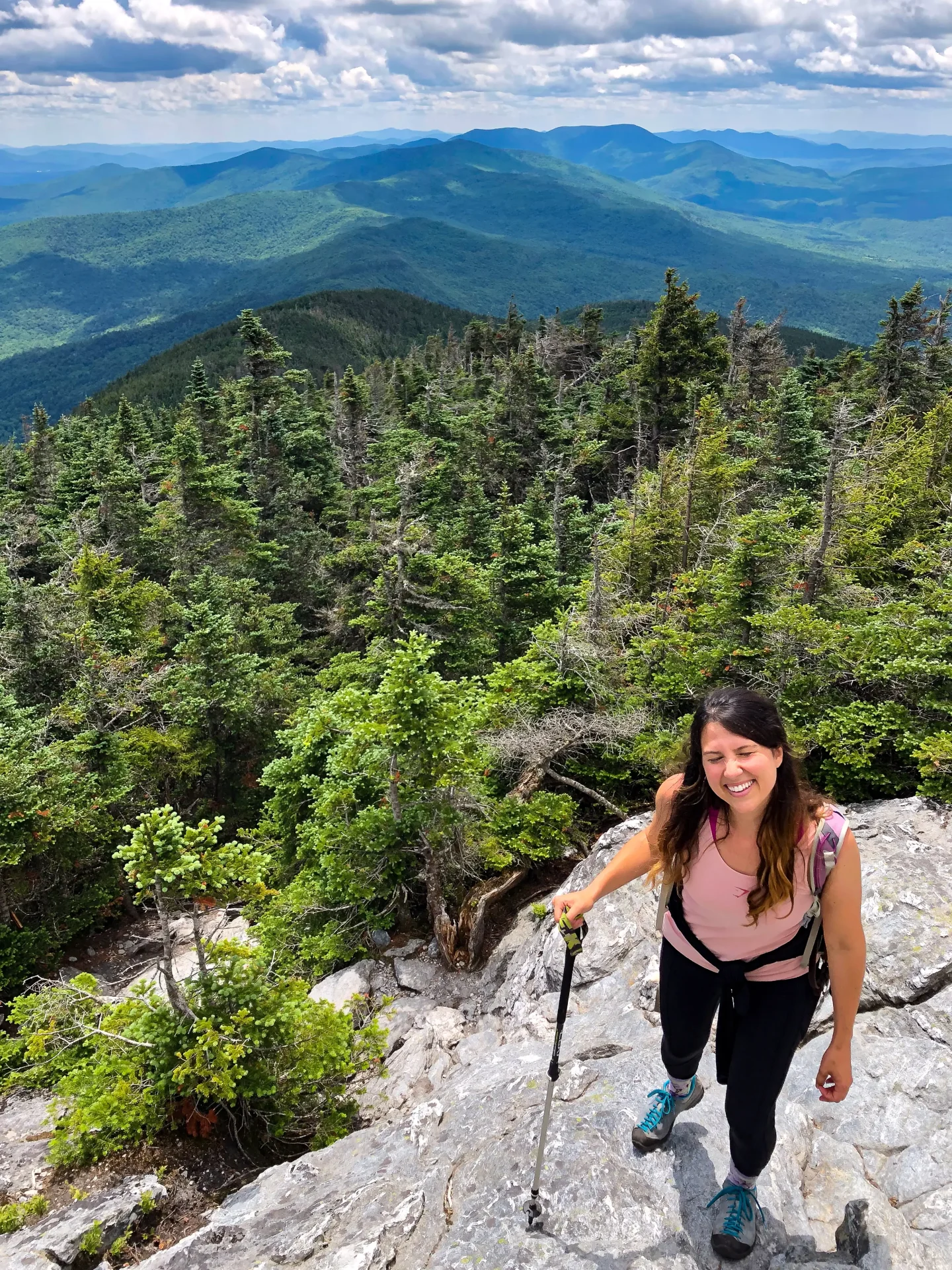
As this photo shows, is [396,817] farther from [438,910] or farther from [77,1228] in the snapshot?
[77,1228]

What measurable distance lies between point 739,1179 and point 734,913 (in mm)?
1674

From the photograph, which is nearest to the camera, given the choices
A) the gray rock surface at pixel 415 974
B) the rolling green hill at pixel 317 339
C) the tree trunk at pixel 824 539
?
the gray rock surface at pixel 415 974

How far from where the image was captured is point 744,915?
3264 mm

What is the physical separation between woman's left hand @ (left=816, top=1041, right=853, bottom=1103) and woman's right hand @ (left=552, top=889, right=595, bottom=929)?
4.30ft

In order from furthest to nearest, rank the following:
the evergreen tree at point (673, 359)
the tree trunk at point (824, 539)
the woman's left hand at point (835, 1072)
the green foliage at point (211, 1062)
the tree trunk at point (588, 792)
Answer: the evergreen tree at point (673, 359) → the tree trunk at point (824, 539) → the tree trunk at point (588, 792) → the green foliage at point (211, 1062) → the woman's left hand at point (835, 1072)

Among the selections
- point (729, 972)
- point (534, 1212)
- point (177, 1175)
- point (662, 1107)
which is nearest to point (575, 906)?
point (729, 972)

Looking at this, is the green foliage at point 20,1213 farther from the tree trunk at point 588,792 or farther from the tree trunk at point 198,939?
the tree trunk at point 588,792

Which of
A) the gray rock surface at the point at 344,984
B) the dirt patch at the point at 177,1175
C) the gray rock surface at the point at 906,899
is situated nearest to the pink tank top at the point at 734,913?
the gray rock surface at the point at 906,899

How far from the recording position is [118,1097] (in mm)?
6633

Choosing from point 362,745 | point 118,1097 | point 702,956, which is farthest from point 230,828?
point 702,956

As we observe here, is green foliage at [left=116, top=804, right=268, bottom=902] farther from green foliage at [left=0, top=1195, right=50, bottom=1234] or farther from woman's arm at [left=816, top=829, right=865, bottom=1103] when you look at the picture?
woman's arm at [left=816, top=829, right=865, bottom=1103]

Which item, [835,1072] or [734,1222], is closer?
[835,1072]

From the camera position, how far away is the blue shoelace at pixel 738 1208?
12.0ft

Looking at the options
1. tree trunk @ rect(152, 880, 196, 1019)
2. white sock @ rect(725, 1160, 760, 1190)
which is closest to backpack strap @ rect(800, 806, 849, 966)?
white sock @ rect(725, 1160, 760, 1190)
